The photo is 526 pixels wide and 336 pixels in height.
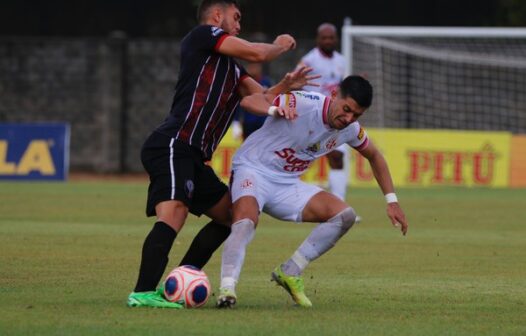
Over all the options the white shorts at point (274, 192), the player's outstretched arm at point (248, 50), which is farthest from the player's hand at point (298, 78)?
the white shorts at point (274, 192)

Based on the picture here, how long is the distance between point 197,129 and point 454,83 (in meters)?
22.8

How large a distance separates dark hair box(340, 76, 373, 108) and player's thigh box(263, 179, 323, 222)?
32.3 inches

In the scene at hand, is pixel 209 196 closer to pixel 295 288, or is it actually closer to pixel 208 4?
pixel 295 288

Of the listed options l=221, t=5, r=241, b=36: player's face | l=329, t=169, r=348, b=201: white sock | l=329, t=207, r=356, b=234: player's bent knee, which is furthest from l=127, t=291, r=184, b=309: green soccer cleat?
l=329, t=169, r=348, b=201: white sock

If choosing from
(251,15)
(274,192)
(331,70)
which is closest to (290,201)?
(274,192)

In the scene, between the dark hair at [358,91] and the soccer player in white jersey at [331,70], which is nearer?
the dark hair at [358,91]

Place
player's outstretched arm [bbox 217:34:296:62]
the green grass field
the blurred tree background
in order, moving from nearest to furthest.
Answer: the green grass field, player's outstretched arm [bbox 217:34:296:62], the blurred tree background

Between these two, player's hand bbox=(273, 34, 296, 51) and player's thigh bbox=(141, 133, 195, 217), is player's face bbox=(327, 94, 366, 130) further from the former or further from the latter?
player's thigh bbox=(141, 133, 195, 217)

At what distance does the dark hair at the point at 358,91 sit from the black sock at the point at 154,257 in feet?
5.11

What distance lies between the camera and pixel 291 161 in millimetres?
9320

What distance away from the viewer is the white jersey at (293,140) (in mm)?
9211

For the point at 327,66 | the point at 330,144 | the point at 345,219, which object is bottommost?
the point at 345,219

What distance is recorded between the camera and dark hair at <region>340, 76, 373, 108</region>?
29.1 ft

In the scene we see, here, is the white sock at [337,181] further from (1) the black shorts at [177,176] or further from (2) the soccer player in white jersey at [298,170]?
(1) the black shorts at [177,176]
